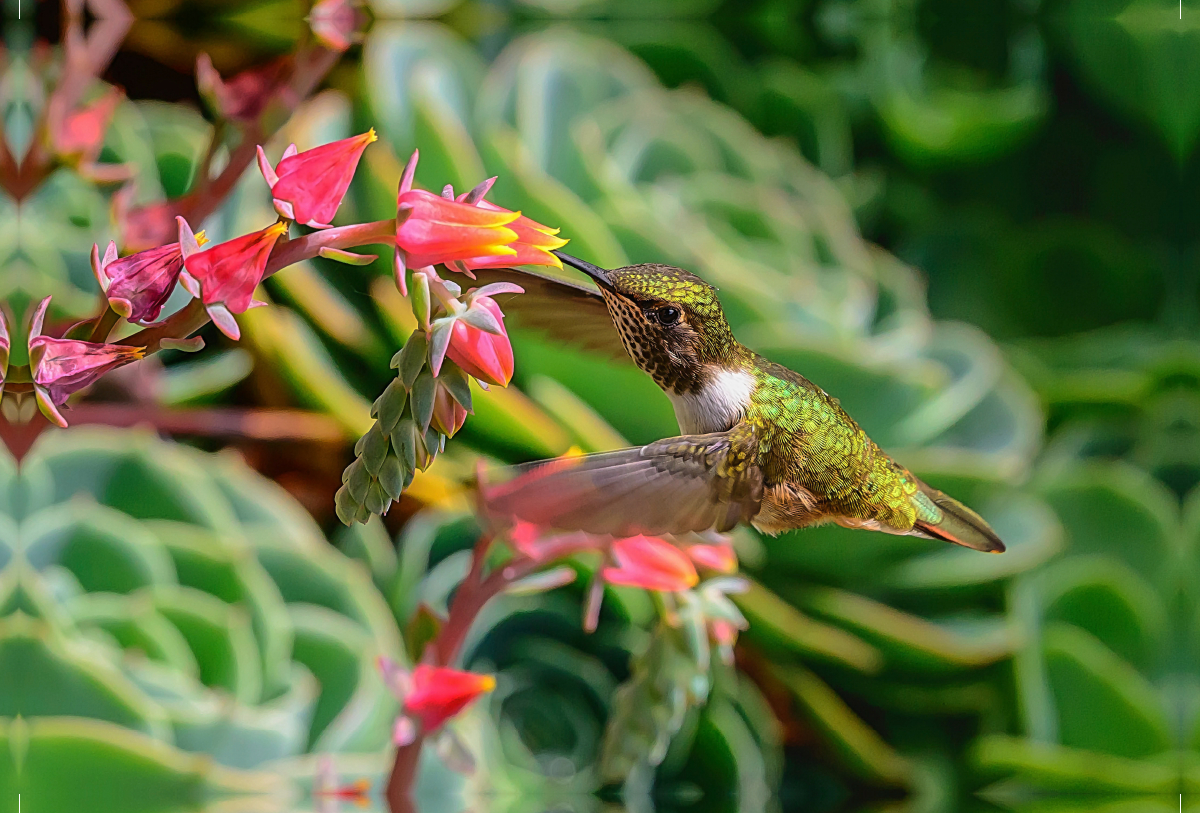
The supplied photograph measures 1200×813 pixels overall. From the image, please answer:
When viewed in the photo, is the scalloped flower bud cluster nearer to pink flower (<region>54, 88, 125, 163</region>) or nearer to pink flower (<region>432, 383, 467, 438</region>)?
pink flower (<region>432, 383, 467, 438</region>)

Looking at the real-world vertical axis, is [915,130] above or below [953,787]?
above

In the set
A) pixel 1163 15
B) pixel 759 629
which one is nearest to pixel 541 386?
pixel 759 629

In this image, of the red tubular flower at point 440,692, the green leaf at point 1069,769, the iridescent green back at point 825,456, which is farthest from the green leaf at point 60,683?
the green leaf at point 1069,769

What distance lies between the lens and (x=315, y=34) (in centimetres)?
34

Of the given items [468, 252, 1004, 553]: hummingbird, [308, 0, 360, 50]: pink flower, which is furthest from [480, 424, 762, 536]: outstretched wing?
[308, 0, 360, 50]: pink flower

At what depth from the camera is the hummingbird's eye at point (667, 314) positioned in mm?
292

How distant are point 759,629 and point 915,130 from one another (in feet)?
1.42

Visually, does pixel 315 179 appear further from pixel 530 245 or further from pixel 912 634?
pixel 912 634

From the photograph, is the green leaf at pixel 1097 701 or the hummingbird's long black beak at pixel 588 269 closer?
the hummingbird's long black beak at pixel 588 269

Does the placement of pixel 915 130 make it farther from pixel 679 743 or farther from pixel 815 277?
pixel 679 743

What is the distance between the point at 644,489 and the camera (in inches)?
10.3

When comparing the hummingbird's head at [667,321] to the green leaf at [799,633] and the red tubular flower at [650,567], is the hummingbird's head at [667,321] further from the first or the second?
the green leaf at [799,633]

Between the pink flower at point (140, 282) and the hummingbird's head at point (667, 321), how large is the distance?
0.35 ft

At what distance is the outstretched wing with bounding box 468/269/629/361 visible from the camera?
294mm
